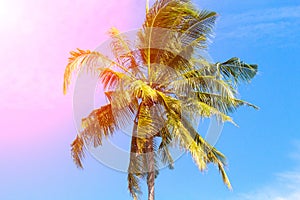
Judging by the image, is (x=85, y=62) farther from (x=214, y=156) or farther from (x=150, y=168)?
(x=214, y=156)

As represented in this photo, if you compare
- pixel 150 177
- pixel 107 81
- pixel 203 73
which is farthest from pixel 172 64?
pixel 150 177

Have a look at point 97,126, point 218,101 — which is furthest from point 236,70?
point 97,126

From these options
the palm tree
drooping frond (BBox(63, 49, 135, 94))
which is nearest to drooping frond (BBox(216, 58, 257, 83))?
the palm tree

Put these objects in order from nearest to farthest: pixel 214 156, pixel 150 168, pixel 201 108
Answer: pixel 201 108, pixel 150 168, pixel 214 156

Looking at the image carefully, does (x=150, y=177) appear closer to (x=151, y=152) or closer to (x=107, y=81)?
(x=151, y=152)

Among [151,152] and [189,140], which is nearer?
[189,140]

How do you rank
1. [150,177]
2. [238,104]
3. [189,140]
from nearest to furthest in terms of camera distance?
[189,140], [150,177], [238,104]

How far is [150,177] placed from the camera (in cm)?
1534

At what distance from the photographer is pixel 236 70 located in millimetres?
15781

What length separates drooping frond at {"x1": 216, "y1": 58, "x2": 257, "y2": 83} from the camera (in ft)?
51.8

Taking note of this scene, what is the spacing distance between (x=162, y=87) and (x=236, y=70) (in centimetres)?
247

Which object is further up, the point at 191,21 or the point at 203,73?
the point at 191,21

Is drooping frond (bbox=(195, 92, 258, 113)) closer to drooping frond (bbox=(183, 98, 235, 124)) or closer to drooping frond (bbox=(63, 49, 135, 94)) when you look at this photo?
drooping frond (bbox=(183, 98, 235, 124))

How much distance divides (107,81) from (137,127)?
5.86ft
